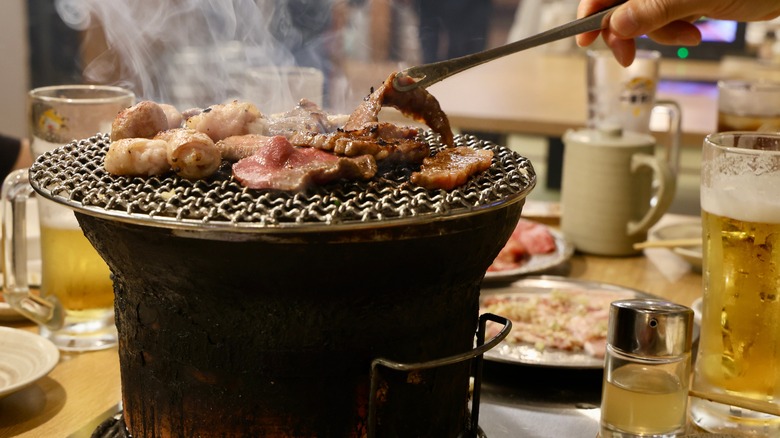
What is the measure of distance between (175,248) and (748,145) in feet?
4.06

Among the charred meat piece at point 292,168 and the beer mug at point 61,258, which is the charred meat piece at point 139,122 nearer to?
the charred meat piece at point 292,168

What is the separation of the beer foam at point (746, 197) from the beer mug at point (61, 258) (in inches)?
57.7

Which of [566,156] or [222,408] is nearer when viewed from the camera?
[222,408]

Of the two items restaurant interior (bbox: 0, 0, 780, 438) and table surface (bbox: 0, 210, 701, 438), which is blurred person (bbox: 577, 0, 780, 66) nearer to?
restaurant interior (bbox: 0, 0, 780, 438)

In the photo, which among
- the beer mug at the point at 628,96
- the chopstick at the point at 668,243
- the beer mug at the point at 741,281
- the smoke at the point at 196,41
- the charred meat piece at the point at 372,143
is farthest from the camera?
the beer mug at the point at 628,96

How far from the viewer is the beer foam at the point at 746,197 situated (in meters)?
1.69

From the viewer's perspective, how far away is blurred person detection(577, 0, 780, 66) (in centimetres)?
176

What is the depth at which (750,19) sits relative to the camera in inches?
77.0

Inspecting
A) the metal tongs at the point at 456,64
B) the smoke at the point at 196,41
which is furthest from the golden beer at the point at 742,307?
the smoke at the point at 196,41

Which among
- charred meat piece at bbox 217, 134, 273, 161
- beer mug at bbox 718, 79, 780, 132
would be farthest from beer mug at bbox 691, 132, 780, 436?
beer mug at bbox 718, 79, 780, 132

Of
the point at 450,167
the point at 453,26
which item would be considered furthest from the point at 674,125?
the point at 453,26

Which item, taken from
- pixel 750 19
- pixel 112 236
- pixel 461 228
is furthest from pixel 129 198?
pixel 750 19

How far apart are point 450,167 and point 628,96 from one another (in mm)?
1988

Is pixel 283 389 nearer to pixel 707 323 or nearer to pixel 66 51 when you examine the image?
pixel 707 323
